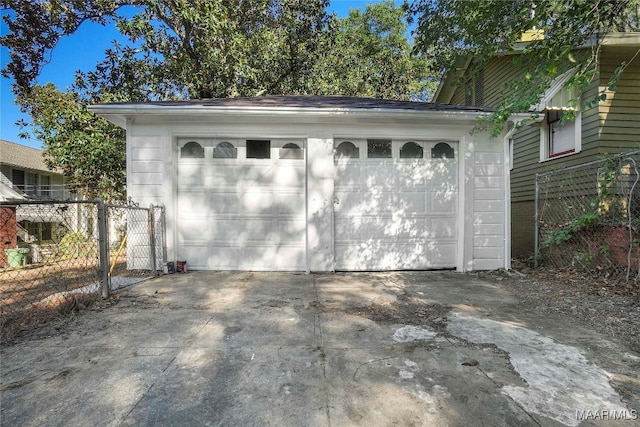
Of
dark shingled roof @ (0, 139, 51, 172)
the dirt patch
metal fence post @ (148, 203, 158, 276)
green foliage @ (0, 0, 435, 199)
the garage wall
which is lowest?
the dirt patch

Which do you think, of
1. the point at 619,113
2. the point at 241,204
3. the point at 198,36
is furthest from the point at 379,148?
the point at 198,36

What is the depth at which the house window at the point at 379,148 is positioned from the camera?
18.5 feet

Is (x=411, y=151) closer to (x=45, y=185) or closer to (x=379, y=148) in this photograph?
(x=379, y=148)

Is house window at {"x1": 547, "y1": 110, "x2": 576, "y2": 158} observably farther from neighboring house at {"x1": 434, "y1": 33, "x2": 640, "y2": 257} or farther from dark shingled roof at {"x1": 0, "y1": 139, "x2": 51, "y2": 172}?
dark shingled roof at {"x1": 0, "y1": 139, "x2": 51, "y2": 172}

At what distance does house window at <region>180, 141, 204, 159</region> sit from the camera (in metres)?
5.59

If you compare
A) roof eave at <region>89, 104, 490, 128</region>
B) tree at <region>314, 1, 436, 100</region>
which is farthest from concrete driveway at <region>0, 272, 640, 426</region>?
tree at <region>314, 1, 436, 100</region>

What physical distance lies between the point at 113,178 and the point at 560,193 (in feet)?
37.7

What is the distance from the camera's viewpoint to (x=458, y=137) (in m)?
5.64

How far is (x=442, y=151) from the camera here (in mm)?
5742

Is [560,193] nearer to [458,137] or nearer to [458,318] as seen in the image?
[458,137]

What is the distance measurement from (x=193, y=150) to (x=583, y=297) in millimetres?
5838

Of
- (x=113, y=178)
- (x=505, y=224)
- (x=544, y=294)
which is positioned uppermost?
(x=113, y=178)

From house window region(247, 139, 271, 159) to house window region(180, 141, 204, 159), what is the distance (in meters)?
0.79

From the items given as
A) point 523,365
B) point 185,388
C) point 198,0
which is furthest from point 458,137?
point 198,0
